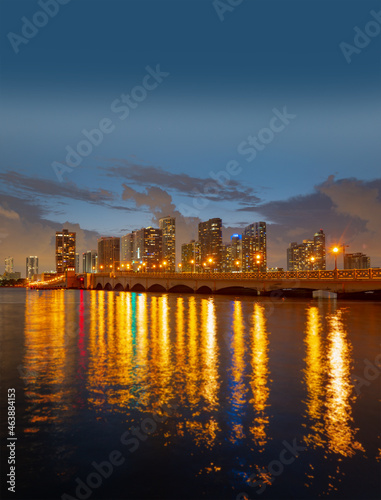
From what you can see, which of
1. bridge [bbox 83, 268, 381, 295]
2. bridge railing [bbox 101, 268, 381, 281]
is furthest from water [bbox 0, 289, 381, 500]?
bridge railing [bbox 101, 268, 381, 281]

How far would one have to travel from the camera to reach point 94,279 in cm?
16662

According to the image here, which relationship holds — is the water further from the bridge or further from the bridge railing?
the bridge railing

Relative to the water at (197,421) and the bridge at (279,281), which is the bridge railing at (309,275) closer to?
the bridge at (279,281)

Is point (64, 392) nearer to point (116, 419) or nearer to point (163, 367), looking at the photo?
point (116, 419)

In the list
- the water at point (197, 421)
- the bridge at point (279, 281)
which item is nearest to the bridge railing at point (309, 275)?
the bridge at point (279, 281)

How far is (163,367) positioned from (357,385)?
810cm

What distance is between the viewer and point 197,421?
10.8m

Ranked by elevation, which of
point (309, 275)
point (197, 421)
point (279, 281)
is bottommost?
point (197, 421)

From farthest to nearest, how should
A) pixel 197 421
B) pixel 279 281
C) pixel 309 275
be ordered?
1. pixel 279 281
2. pixel 309 275
3. pixel 197 421

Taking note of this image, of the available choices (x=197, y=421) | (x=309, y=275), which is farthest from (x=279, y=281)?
(x=197, y=421)

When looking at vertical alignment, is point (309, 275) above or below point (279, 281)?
above

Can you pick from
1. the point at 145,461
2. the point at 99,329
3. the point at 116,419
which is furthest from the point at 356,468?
the point at 99,329

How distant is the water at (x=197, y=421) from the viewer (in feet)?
25.8

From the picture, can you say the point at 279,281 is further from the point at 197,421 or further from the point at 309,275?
the point at 197,421
